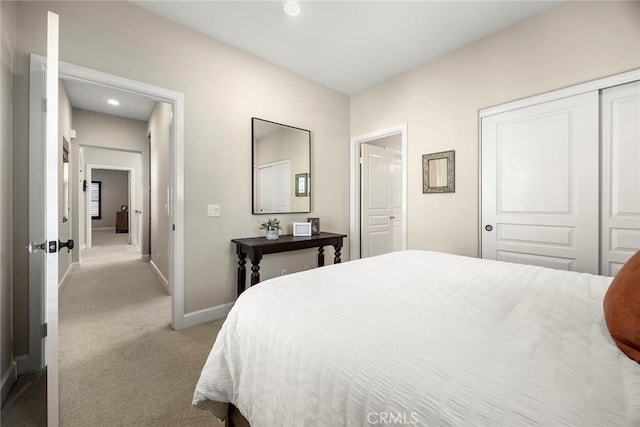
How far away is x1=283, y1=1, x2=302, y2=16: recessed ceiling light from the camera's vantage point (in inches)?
85.1

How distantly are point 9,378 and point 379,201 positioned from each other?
13.3 ft

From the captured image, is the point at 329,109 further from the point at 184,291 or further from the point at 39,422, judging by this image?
the point at 39,422

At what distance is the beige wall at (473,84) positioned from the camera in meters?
1.96

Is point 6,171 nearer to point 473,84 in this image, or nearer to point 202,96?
point 202,96

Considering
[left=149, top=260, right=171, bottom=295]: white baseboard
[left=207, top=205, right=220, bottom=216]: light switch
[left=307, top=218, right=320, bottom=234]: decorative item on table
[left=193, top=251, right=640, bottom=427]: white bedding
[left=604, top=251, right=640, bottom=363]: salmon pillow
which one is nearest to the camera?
[left=193, top=251, right=640, bottom=427]: white bedding

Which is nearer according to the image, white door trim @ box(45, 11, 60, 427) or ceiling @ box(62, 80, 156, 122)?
white door trim @ box(45, 11, 60, 427)

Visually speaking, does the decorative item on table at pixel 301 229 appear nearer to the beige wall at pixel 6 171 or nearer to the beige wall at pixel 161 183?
the beige wall at pixel 161 183

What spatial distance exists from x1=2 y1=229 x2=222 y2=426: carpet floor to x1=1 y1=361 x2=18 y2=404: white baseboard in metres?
0.22

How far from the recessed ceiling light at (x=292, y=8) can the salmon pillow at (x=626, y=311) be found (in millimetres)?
2584

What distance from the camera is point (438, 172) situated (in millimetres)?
2910

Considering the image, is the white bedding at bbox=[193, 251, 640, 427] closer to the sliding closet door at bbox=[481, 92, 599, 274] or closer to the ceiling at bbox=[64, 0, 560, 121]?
the sliding closet door at bbox=[481, 92, 599, 274]

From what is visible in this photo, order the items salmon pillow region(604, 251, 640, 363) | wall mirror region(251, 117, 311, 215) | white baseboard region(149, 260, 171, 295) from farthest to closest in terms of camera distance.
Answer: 1. white baseboard region(149, 260, 171, 295)
2. wall mirror region(251, 117, 311, 215)
3. salmon pillow region(604, 251, 640, 363)

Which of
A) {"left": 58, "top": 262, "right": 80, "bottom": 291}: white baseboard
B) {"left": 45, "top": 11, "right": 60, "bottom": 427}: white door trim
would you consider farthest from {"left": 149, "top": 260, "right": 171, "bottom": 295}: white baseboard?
{"left": 45, "top": 11, "right": 60, "bottom": 427}: white door trim

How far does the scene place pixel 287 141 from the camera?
3.23 m
